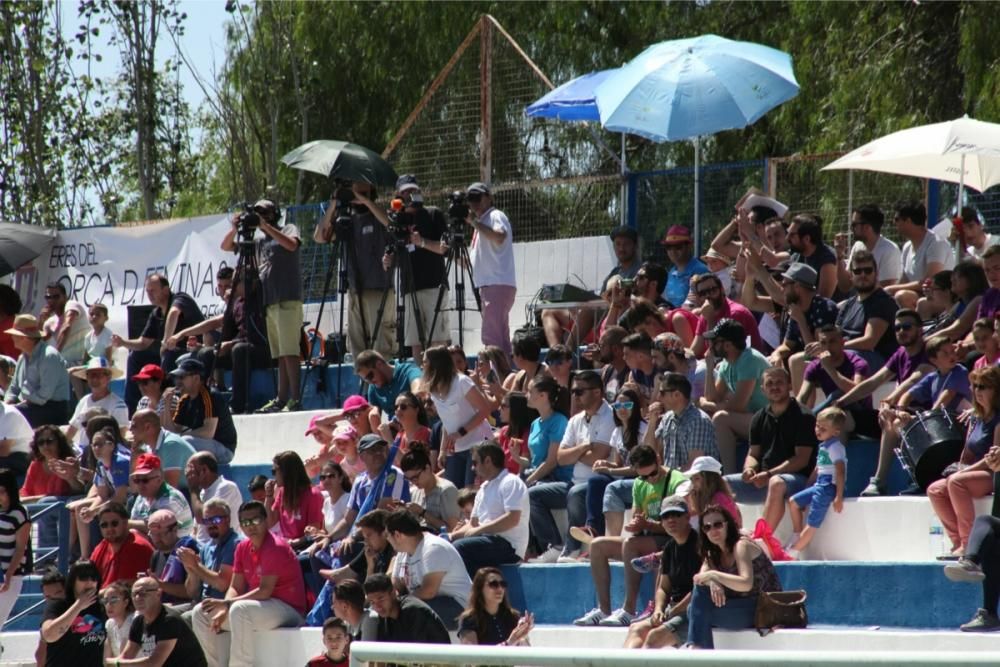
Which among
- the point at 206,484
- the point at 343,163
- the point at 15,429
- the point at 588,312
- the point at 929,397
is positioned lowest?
the point at 206,484

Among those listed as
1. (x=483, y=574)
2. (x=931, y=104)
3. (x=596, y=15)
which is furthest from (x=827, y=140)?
(x=483, y=574)

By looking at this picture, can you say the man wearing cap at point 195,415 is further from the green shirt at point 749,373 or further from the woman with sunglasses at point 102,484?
the green shirt at point 749,373

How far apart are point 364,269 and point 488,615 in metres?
5.81

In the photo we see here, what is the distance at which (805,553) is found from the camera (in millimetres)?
10336

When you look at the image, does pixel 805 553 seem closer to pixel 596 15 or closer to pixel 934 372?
pixel 934 372

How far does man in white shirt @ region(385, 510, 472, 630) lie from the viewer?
32.9 feet

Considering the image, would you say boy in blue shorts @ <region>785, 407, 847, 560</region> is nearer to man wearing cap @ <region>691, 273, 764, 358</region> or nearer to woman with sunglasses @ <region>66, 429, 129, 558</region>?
man wearing cap @ <region>691, 273, 764, 358</region>

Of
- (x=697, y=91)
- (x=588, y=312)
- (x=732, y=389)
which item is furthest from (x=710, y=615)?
(x=697, y=91)

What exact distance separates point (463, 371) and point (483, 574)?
11.0 ft

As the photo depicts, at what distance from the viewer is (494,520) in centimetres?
1056

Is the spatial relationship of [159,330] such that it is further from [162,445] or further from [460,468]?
[460,468]

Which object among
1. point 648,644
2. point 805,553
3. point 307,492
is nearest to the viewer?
point 648,644

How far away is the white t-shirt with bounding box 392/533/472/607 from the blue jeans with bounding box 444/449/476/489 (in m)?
1.63

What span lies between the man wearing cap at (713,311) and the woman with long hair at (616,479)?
41.6 inches
